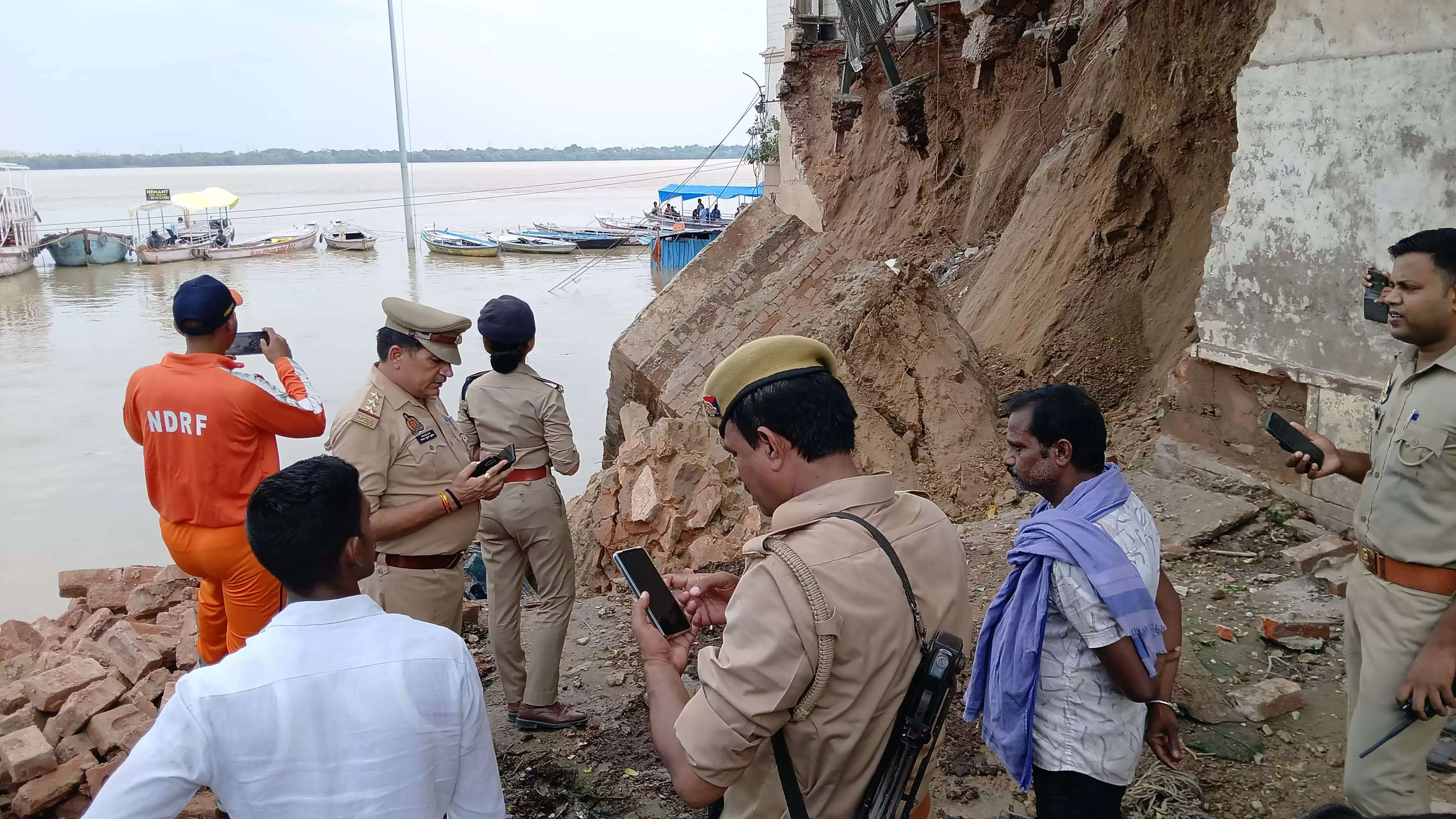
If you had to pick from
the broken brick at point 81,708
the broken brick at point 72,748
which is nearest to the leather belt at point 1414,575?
the broken brick at point 72,748

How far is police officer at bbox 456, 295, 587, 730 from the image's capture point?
3.74 meters

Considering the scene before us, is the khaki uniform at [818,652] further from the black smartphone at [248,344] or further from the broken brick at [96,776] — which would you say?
the broken brick at [96,776]

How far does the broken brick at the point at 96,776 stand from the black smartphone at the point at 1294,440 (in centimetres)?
403

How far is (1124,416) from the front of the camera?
6762 millimetres

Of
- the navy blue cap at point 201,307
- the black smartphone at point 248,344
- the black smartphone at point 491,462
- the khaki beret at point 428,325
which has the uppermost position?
the navy blue cap at point 201,307

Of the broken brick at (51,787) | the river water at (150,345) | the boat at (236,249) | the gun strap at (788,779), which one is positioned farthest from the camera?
the boat at (236,249)

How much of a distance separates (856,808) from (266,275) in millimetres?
41601

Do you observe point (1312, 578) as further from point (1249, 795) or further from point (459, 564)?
point (459, 564)

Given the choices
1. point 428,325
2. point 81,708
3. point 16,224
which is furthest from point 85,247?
point 428,325

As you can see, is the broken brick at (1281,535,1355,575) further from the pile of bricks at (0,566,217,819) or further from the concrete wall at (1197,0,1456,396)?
the pile of bricks at (0,566,217,819)

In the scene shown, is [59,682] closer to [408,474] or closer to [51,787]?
[51,787]

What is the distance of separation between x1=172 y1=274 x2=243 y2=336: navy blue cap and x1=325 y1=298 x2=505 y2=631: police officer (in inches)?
20.1

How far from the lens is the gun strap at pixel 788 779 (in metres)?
1.55

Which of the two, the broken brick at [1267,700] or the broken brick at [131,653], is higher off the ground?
the broken brick at [1267,700]
